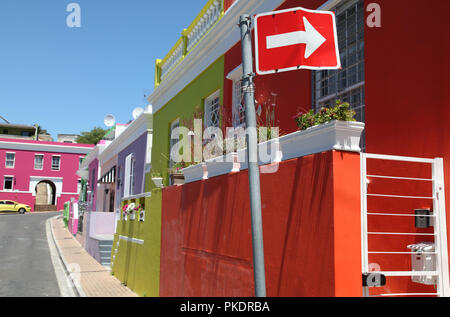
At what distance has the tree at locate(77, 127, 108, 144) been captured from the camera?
66000 millimetres

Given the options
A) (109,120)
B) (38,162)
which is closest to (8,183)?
(38,162)

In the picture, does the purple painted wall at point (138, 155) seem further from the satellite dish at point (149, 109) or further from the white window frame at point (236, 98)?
the white window frame at point (236, 98)

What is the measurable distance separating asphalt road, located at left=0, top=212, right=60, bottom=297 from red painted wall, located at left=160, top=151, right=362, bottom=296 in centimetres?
639

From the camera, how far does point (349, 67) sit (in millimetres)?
6055

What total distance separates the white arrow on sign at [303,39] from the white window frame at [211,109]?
606 centimetres

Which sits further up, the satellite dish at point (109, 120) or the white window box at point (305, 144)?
the satellite dish at point (109, 120)

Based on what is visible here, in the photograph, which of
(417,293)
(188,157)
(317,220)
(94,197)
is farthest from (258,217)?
(94,197)

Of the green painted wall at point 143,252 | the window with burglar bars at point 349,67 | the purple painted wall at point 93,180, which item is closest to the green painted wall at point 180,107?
the green painted wall at point 143,252

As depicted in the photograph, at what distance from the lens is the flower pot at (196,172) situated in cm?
726

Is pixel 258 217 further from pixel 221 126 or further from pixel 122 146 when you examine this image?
pixel 122 146

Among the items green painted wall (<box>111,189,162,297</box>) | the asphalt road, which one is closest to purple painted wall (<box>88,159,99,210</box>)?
the asphalt road

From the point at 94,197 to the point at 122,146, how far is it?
9807 millimetres

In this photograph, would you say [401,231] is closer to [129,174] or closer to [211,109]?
[211,109]

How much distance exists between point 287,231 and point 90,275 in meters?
11.3
